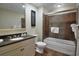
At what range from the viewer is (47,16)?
5.39 feet

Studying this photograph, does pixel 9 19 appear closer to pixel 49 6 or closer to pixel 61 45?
pixel 49 6

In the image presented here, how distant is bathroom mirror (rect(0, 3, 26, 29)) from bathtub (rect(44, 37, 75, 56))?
81 centimetres

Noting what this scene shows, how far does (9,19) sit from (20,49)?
0.70 m

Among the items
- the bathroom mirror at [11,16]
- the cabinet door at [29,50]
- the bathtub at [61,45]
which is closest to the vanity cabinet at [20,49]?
the cabinet door at [29,50]

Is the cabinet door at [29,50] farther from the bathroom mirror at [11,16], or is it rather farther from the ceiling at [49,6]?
the ceiling at [49,6]

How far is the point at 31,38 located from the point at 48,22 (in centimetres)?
55

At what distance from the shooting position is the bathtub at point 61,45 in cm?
158

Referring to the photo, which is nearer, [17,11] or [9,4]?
[9,4]

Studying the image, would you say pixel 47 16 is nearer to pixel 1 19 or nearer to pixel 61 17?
pixel 61 17

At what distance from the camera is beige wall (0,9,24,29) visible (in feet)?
4.90

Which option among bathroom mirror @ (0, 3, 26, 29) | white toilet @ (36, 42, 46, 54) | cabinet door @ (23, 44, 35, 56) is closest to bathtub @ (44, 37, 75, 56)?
white toilet @ (36, 42, 46, 54)

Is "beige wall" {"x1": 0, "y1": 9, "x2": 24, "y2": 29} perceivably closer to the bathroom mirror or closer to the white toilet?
the bathroom mirror

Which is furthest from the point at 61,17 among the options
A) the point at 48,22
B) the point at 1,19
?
the point at 1,19

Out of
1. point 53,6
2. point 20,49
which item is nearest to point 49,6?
point 53,6
